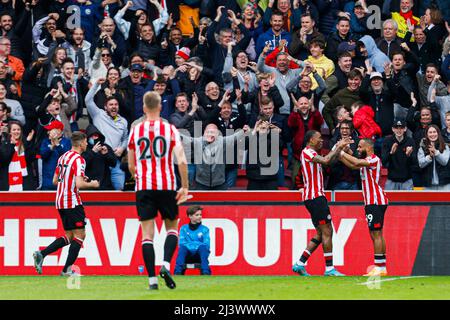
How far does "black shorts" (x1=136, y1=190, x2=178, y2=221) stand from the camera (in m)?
13.6

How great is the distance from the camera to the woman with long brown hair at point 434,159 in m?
20.1

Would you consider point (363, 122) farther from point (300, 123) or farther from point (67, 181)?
point (67, 181)

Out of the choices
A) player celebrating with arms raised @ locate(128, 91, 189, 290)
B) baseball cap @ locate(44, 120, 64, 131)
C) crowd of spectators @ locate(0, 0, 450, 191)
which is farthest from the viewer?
crowd of spectators @ locate(0, 0, 450, 191)

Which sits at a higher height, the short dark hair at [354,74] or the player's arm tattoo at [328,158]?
the short dark hair at [354,74]

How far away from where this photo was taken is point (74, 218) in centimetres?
1712

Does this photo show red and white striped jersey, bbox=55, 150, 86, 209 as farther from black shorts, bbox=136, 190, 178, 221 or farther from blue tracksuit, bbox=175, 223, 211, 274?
black shorts, bbox=136, 190, 178, 221

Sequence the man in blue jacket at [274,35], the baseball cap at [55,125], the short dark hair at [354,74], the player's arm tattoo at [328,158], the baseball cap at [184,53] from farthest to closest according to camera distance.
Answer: the man in blue jacket at [274,35]
the baseball cap at [184,53]
the short dark hair at [354,74]
the baseball cap at [55,125]
the player's arm tattoo at [328,158]

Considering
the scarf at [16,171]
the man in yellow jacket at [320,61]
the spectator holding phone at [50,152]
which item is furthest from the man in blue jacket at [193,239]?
the man in yellow jacket at [320,61]

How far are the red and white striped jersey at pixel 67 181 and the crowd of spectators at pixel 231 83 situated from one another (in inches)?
108

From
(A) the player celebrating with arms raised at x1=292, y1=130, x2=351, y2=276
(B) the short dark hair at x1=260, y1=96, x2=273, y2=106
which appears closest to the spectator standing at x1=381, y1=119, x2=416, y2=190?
(B) the short dark hair at x1=260, y1=96, x2=273, y2=106

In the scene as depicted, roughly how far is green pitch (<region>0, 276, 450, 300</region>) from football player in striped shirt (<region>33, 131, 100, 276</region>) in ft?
1.18

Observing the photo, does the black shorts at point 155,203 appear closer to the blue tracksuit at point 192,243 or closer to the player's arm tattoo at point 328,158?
the player's arm tattoo at point 328,158

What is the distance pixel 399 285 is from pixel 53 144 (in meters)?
6.89

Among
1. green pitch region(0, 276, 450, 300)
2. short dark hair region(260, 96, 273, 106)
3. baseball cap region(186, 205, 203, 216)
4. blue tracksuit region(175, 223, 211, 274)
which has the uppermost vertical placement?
short dark hair region(260, 96, 273, 106)
